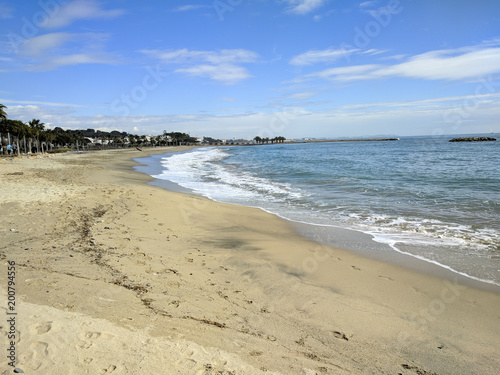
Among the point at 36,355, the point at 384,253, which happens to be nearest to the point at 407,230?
the point at 384,253

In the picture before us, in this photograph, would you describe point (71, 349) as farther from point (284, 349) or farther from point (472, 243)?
point (472, 243)

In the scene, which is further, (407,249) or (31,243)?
(407,249)

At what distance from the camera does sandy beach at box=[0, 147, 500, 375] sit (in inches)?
126

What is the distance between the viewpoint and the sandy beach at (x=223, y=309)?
321 centimetres

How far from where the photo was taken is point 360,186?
18.7 metres

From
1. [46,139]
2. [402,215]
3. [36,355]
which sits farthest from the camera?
[46,139]

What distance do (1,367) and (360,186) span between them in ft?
59.9

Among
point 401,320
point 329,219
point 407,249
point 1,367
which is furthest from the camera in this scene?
point 329,219

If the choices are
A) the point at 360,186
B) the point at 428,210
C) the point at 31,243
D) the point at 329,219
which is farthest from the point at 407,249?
the point at 360,186

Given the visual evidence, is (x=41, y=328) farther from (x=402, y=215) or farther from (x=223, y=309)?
(x=402, y=215)

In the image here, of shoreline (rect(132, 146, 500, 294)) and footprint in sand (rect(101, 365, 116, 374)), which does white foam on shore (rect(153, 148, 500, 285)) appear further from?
footprint in sand (rect(101, 365, 116, 374))

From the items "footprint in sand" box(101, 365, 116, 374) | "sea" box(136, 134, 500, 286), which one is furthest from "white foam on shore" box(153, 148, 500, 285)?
"footprint in sand" box(101, 365, 116, 374)

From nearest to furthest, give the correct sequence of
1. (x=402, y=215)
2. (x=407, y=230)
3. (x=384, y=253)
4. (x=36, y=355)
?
1. (x=36, y=355)
2. (x=384, y=253)
3. (x=407, y=230)
4. (x=402, y=215)

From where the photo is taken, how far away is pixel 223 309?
4.38 meters
